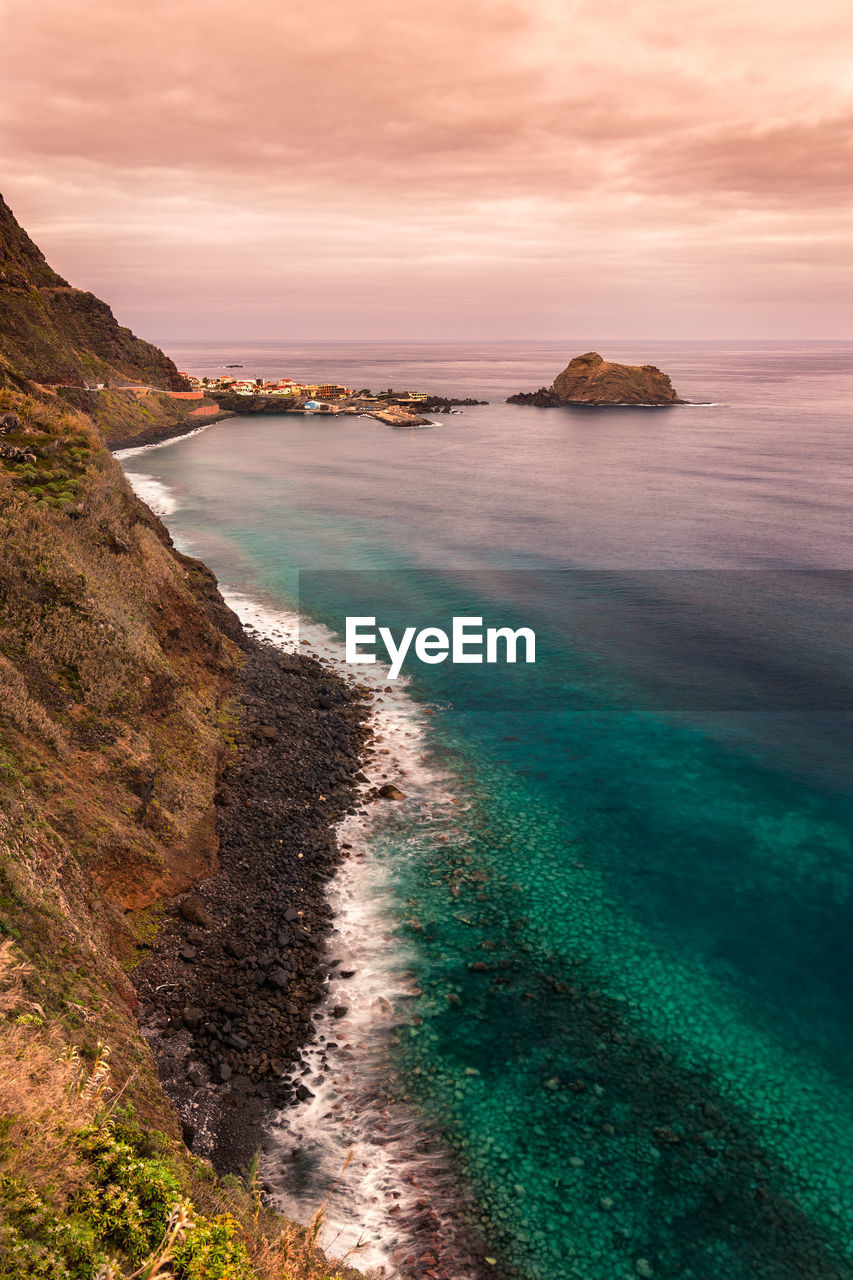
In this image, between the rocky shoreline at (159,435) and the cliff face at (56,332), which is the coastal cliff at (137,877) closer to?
the cliff face at (56,332)

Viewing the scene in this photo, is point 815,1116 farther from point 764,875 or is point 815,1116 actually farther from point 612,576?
point 612,576

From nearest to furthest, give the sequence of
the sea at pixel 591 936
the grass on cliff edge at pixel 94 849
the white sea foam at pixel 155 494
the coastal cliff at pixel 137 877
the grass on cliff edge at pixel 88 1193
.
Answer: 1. the grass on cliff edge at pixel 88 1193
2. the grass on cliff edge at pixel 94 849
3. the coastal cliff at pixel 137 877
4. the sea at pixel 591 936
5. the white sea foam at pixel 155 494

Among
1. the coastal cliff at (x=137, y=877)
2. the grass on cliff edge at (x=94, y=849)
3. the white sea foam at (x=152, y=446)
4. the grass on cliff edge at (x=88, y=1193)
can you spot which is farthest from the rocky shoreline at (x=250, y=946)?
the white sea foam at (x=152, y=446)

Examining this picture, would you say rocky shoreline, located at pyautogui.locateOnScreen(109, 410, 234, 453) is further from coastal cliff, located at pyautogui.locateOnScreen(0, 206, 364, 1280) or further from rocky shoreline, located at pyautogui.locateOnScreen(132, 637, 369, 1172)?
rocky shoreline, located at pyautogui.locateOnScreen(132, 637, 369, 1172)

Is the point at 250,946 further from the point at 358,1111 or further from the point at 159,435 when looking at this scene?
the point at 159,435

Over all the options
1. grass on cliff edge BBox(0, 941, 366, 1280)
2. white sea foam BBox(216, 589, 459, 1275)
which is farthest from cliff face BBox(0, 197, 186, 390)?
grass on cliff edge BBox(0, 941, 366, 1280)

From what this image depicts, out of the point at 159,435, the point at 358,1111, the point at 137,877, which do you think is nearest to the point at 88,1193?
the point at 358,1111
